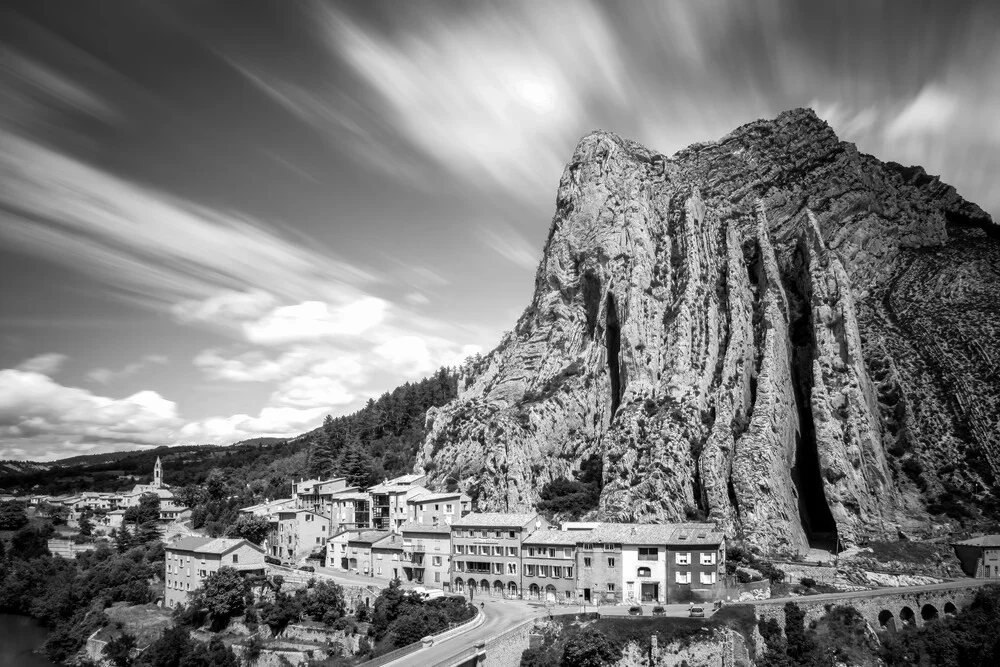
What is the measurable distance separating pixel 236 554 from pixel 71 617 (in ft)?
68.8

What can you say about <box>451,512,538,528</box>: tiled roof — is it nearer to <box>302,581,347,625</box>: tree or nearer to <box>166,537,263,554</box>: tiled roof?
<box>302,581,347,625</box>: tree

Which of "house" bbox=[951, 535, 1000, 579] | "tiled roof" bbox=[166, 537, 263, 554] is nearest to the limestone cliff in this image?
"house" bbox=[951, 535, 1000, 579]

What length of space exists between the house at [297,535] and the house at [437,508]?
1076 centimetres

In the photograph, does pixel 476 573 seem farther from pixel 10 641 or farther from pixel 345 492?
pixel 10 641

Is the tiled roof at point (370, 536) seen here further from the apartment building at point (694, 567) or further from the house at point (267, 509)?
the apartment building at point (694, 567)

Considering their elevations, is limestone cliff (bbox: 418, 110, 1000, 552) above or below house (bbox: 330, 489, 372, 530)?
above

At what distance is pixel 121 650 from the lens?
197ft

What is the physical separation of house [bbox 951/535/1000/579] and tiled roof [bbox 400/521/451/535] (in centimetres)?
4399

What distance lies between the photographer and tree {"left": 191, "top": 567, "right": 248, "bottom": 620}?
193 ft

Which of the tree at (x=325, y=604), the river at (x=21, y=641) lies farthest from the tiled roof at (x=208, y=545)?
the river at (x=21, y=641)

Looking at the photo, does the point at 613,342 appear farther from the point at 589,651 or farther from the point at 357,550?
the point at 589,651

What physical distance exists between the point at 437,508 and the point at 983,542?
1912 inches

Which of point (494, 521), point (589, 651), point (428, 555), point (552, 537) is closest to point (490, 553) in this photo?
point (494, 521)

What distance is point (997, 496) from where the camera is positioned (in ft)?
231
